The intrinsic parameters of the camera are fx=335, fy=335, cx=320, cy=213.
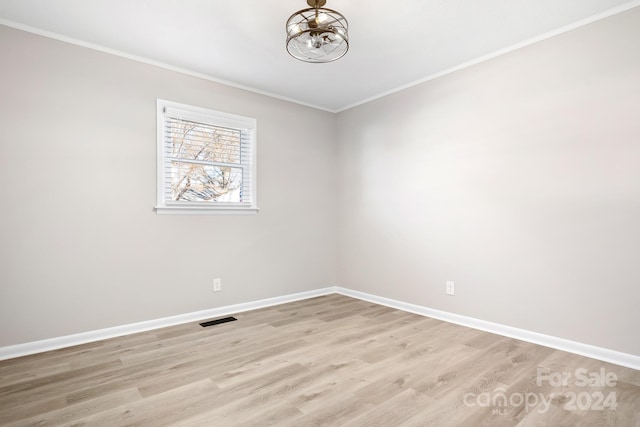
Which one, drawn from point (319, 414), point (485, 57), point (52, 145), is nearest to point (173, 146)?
point (52, 145)

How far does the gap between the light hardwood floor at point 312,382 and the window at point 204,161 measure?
1.29 meters

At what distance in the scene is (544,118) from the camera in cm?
271

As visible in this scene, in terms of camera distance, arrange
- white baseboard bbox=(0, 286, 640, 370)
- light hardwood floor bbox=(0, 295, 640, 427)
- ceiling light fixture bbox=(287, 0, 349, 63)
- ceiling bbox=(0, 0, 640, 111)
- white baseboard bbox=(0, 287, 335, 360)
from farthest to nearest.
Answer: white baseboard bbox=(0, 287, 335, 360) → white baseboard bbox=(0, 286, 640, 370) → ceiling bbox=(0, 0, 640, 111) → ceiling light fixture bbox=(287, 0, 349, 63) → light hardwood floor bbox=(0, 295, 640, 427)

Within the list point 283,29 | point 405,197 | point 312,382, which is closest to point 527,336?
point 405,197

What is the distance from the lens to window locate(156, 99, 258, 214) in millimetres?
3244

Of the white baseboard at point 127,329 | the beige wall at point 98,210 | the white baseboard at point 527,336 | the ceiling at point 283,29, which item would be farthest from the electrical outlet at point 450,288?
the ceiling at point 283,29

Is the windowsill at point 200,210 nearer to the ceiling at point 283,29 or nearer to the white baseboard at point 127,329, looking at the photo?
the white baseboard at point 127,329

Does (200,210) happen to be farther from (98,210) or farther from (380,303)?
(380,303)

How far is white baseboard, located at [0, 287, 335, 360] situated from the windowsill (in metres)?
1.01

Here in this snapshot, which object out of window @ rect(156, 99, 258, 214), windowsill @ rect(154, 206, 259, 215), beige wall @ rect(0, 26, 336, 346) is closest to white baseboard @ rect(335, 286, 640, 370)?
beige wall @ rect(0, 26, 336, 346)

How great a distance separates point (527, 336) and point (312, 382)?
190 cm

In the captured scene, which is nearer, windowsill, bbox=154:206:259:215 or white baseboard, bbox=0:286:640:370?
white baseboard, bbox=0:286:640:370

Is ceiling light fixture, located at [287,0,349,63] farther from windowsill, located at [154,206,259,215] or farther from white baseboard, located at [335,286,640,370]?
white baseboard, located at [335,286,640,370]

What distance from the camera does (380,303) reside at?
4.02m
